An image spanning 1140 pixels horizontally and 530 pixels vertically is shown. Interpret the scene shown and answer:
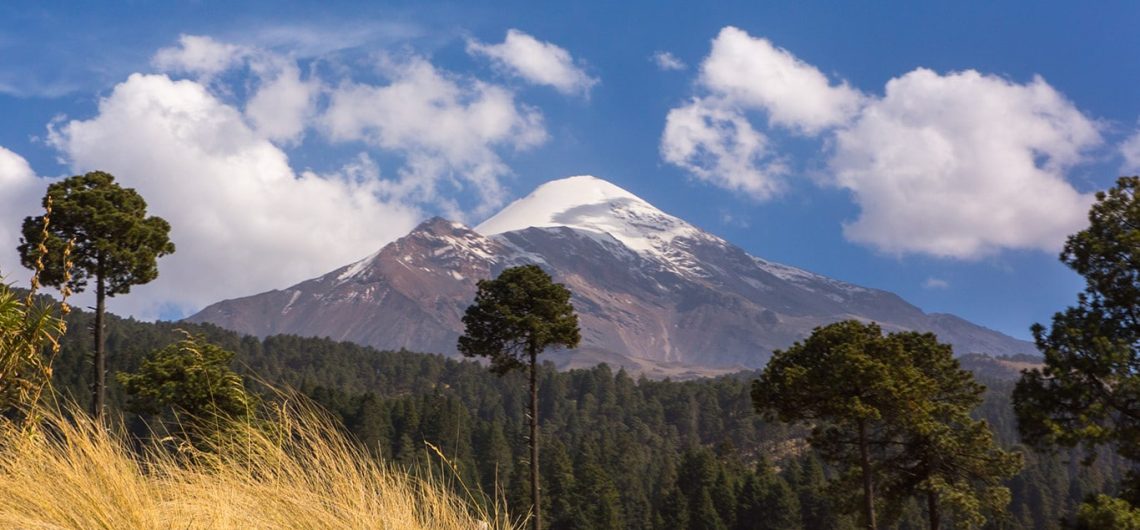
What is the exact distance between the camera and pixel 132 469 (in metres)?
4.81

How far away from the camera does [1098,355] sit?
78.6ft

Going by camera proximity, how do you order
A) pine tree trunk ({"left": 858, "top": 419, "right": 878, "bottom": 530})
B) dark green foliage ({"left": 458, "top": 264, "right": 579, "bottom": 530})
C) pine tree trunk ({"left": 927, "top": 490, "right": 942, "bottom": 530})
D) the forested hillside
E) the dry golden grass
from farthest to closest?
1. the forested hillside
2. dark green foliage ({"left": 458, "top": 264, "right": 579, "bottom": 530})
3. pine tree trunk ({"left": 927, "top": 490, "right": 942, "bottom": 530})
4. pine tree trunk ({"left": 858, "top": 419, "right": 878, "bottom": 530})
5. the dry golden grass

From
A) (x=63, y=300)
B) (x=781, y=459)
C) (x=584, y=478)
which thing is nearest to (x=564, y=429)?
(x=781, y=459)

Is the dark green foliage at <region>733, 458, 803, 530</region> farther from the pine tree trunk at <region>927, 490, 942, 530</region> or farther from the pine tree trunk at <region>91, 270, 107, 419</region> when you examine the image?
the pine tree trunk at <region>91, 270, 107, 419</region>

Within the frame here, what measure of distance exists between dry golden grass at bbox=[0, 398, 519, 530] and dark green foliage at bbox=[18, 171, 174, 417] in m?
27.0

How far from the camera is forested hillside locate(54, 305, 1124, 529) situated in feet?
282

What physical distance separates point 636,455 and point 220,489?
13236cm

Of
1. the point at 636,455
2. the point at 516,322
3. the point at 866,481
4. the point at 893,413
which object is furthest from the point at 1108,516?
the point at 636,455

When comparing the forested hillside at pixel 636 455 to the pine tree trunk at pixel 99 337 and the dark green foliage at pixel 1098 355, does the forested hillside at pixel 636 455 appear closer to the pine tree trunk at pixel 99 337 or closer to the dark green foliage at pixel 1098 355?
the pine tree trunk at pixel 99 337

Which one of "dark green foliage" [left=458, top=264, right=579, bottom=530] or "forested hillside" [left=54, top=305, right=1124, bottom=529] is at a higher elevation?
"dark green foliage" [left=458, top=264, right=579, bottom=530]

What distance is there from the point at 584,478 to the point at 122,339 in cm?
13460

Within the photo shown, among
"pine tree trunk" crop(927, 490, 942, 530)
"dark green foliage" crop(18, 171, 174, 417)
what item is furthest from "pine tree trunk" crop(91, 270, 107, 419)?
"pine tree trunk" crop(927, 490, 942, 530)

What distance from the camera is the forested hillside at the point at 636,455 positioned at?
85.8 meters

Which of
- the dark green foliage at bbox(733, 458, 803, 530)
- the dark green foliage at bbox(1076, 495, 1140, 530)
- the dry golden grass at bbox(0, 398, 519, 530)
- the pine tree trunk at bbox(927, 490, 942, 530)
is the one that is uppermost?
the dry golden grass at bbox(0, 398, 519, 530)
